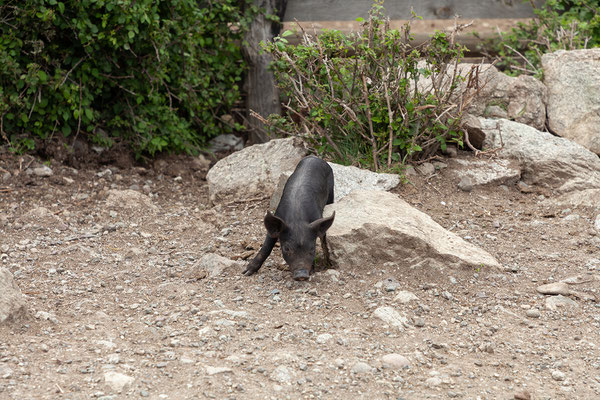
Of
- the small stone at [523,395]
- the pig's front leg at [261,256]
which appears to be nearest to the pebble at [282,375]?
the small stone at [523,395]

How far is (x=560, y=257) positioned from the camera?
5.52 meters

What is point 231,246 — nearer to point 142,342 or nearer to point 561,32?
point 142,342

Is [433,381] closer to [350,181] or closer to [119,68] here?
[350,181]

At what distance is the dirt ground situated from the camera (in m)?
3.83

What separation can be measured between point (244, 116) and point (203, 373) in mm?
5680

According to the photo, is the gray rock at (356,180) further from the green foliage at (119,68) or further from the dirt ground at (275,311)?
the green foliage at (119,68)

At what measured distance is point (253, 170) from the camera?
7152mm

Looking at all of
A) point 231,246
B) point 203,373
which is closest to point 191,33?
point 231,246

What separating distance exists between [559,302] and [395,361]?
4.76 ft

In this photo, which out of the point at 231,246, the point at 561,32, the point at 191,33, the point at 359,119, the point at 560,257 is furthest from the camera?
the point at 561,32

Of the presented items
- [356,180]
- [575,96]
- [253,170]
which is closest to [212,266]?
[356,180]

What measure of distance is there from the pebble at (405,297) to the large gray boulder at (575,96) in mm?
3741

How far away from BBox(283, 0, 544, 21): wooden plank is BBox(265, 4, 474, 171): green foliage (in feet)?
8.29

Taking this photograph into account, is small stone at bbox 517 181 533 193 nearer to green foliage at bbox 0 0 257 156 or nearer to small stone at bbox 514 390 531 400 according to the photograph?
small stone at bbox 514 390 531 400
